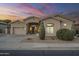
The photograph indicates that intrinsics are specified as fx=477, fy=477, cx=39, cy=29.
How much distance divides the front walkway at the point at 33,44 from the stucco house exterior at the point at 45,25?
0.11 metres

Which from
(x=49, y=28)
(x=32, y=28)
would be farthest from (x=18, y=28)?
(x=49, y=28)

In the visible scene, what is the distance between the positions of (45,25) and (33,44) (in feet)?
1.31

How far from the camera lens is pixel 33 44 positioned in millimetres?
8500

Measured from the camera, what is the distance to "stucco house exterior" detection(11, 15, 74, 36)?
8.49 meters

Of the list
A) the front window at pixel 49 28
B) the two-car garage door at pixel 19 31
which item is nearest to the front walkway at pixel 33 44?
the two-car garage door at pixel 19 31

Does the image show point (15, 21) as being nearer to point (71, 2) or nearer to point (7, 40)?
point (7, 40)

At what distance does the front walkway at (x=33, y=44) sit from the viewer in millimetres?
8484

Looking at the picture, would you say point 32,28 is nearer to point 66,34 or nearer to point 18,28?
point 18,28

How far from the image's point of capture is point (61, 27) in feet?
27.9

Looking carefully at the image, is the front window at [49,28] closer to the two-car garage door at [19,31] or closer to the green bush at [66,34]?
the green bush at [66,34]

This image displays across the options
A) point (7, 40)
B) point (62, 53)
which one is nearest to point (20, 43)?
point (7, 40)

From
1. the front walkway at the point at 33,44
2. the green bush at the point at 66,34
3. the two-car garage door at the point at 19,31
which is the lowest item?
the front walkway at the point at 33,44

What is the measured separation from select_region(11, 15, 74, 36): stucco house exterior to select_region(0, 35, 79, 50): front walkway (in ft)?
0.35

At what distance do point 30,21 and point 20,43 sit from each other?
43 centimetres
